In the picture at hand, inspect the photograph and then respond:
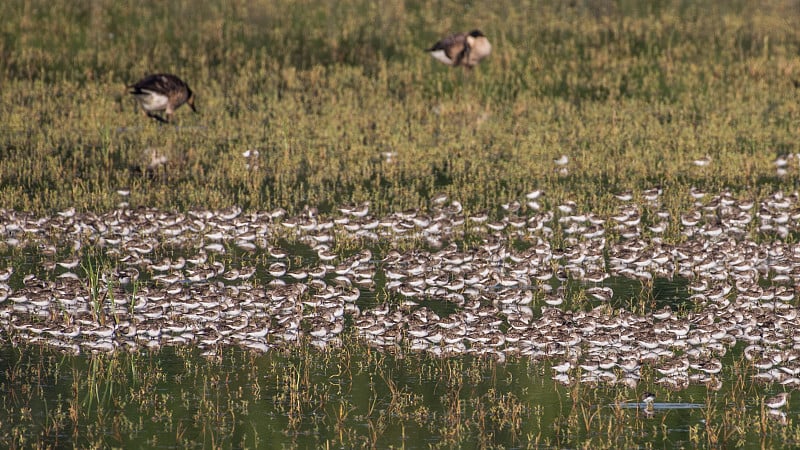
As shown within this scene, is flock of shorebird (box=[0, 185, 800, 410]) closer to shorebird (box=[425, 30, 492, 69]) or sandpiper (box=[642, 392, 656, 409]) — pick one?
sandpiper (box=[642, 392, 656, 409])

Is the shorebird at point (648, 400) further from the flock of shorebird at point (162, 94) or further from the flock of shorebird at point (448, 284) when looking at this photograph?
the flock of shorebird at point (162, 94)

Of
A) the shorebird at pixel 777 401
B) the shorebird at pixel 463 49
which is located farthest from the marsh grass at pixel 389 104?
the shorebird at pixel 777 401

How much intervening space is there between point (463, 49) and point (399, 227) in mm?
13346

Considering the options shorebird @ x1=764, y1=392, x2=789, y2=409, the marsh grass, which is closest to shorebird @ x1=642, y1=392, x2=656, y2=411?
shorebird @ x1=764, y1=392, x2=789, y2=409

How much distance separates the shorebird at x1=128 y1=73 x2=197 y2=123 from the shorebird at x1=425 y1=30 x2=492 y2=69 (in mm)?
7061

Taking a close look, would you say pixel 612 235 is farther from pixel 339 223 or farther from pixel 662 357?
pixel 662 357

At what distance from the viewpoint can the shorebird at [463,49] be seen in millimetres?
34000

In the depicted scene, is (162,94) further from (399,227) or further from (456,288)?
(456,288)

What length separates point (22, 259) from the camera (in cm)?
1942

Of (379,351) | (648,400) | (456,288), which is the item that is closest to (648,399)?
(648,400)

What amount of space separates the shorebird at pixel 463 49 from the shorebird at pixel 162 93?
706 centimetres

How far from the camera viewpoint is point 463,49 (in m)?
34.0

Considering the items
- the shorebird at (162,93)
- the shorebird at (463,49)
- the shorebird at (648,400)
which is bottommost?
the shorebird at (648,400)

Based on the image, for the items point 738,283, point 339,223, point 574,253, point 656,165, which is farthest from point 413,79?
point 738,283
